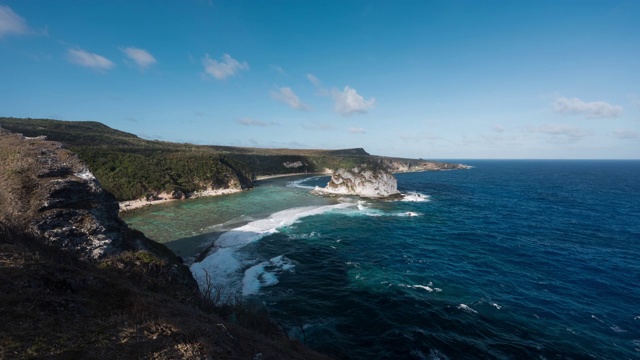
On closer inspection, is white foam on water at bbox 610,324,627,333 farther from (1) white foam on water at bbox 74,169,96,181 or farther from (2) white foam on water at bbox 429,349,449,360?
(1) white foam on water at bbox 74,169,96,181

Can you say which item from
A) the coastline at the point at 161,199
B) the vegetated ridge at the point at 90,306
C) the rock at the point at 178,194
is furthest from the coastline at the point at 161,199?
the vegetated ridge at the point at 90,306

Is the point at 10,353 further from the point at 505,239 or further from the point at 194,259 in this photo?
the point at 505,239

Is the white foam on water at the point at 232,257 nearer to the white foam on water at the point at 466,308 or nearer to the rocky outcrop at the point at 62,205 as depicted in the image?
the rocky outcrop at the point at 62,205

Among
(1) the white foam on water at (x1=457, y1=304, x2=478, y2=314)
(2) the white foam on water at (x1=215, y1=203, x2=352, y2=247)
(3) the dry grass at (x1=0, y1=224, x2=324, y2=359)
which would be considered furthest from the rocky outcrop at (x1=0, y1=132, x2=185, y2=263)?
(1) the white foam on water at (x1=457, y1=304, x2=478, y2=314)

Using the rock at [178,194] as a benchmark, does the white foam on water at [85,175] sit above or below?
above

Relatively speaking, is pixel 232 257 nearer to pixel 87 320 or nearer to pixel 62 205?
pixel 62 205

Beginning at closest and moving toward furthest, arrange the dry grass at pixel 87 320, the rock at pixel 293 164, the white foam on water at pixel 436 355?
the dry grass at pixel 87 320
the white foam on water at pixel 436 355
the rock at pixel 293 164
